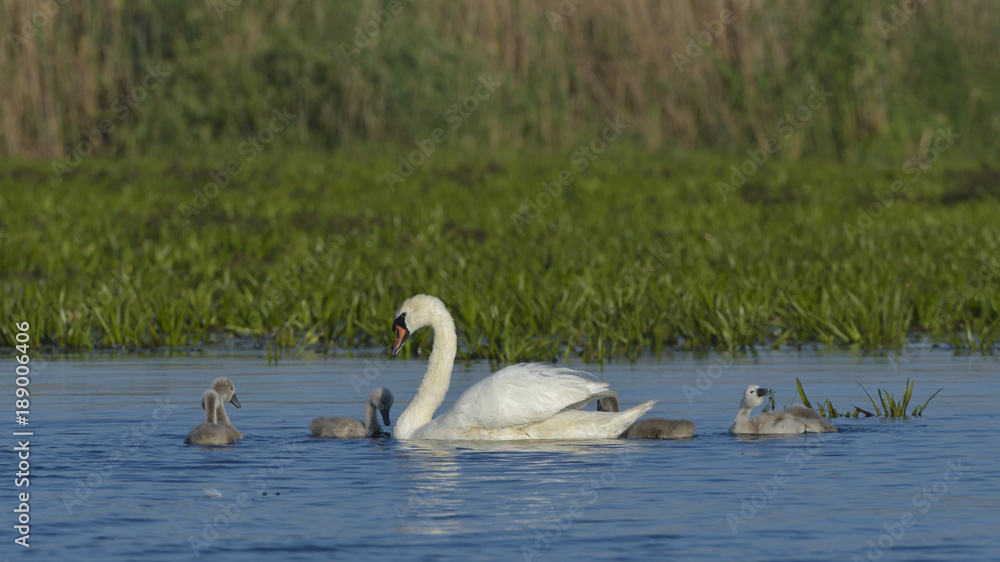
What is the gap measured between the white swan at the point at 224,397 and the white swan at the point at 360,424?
41cm

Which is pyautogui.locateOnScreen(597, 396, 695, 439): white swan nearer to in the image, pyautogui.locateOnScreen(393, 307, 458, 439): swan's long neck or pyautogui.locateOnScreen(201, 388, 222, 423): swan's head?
pyautogui.locateOnScreen(393, 307, 458, 439): swan's long neck

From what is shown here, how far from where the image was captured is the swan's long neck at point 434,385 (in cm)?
933

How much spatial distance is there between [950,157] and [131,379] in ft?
62.2

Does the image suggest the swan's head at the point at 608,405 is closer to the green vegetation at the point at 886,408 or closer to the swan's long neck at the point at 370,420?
the green vegetation at the point at 886,408

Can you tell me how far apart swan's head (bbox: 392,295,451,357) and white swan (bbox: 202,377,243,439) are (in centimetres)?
95

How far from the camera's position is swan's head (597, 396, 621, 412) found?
9.32 meters

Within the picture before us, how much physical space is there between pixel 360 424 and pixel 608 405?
1.34 meters

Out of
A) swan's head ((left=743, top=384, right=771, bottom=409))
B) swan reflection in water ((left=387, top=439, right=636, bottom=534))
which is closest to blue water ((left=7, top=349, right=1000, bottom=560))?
swan reflection in water ((left=387, top=439, right=636, bottom=534))

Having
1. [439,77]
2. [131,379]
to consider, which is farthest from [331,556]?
[439,77]

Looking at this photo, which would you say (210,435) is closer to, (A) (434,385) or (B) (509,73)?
(A) (434,385)

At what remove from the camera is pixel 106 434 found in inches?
354

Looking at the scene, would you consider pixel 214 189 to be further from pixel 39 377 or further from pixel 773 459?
pixel 773 459

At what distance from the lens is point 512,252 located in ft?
56.4

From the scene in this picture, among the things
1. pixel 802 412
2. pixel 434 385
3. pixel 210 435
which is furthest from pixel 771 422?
pixel 210 435
